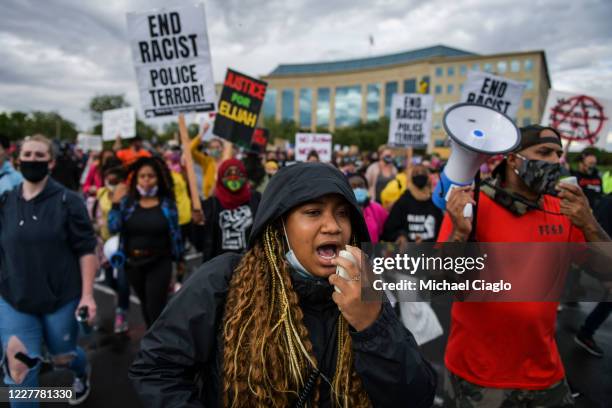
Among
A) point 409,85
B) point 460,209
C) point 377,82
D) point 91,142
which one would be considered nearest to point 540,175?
point 460,209

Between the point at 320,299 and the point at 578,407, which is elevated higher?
the point at 320,299

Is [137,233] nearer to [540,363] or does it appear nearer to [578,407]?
[540,363]

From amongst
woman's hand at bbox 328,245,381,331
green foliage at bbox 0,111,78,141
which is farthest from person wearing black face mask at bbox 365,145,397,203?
green foliage at bbox 0,111,78,141

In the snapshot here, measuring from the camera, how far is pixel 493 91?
5.34m

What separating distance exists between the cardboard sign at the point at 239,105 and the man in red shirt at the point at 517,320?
170 inches

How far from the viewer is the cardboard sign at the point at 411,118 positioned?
781 cm

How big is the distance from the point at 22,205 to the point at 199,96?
8.03 feet

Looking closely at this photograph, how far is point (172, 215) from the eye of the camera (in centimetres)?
393

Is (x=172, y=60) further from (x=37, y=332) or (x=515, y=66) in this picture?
(x=515, y=66)

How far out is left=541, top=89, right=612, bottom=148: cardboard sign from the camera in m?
5.29

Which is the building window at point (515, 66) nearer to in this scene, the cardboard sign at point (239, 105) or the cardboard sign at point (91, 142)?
the cardboard sign at point (91, 142)

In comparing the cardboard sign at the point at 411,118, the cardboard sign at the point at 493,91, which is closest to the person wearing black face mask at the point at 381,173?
the cardboard sign at the point at 411,118

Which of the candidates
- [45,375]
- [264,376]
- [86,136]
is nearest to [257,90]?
[45,375]

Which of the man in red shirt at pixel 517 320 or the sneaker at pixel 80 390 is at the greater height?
the man in red shirt at pixel 517 320
